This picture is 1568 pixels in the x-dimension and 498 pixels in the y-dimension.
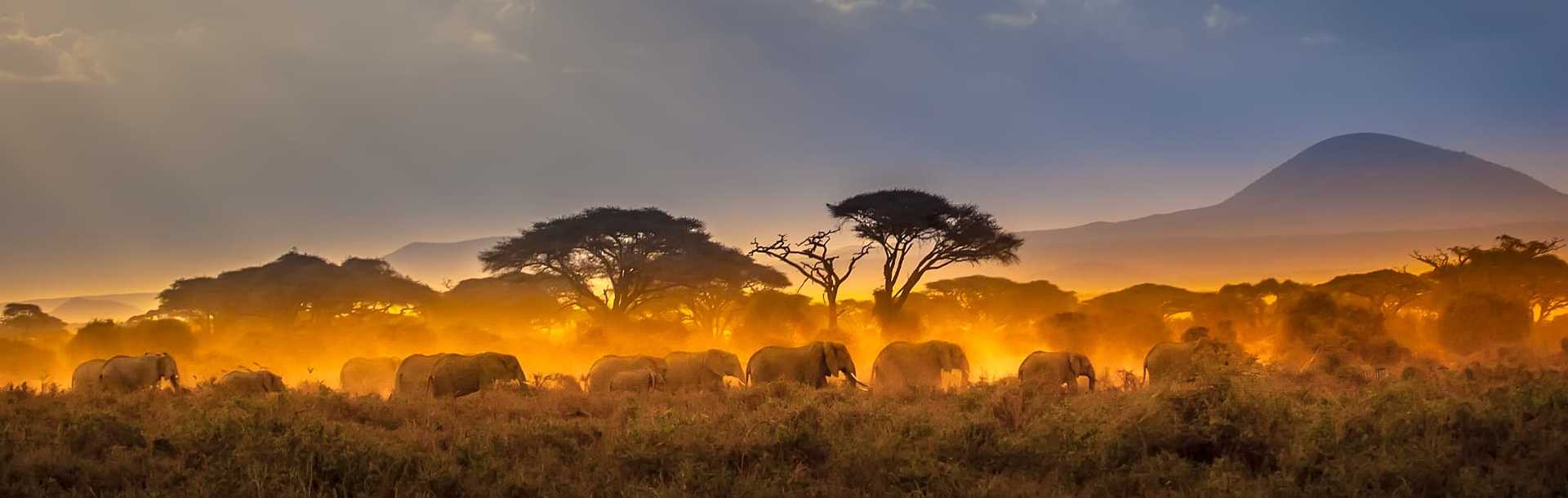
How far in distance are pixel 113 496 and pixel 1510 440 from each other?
13294 millimetres

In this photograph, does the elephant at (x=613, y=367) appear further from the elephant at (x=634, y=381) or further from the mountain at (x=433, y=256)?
the mountain at (x=433, y=256)

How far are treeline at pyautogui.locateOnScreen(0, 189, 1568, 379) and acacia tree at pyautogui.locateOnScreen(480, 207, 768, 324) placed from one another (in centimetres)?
9

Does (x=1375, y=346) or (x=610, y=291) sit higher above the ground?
(x=610, y=291)

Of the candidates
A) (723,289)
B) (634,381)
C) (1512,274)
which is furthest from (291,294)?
(1512,274)

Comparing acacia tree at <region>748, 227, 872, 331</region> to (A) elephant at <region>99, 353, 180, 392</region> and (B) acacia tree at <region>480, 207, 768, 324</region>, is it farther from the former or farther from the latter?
(A) elephant at <region>99, 353, 180, 392</region>

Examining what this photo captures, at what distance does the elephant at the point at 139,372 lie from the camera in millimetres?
19906

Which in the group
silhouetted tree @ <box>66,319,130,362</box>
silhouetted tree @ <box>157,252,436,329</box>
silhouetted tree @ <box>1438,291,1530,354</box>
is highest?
silhouetted tree @ <box>157,252,436,329</box>

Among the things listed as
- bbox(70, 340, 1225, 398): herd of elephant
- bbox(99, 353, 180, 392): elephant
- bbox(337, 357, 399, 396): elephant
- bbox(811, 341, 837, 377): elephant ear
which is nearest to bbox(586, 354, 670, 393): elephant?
bbox(70, 340, 1225, 398): herd of elephant

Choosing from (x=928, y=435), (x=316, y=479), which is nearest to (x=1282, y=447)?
(x=928, y=435)

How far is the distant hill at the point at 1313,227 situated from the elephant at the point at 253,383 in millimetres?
83685

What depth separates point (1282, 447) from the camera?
9.52 meters

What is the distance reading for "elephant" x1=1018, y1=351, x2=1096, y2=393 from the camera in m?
19.5

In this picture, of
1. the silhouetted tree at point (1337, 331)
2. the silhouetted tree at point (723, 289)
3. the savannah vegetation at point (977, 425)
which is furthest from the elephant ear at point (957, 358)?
the silhouetted tree at point (723, 289)

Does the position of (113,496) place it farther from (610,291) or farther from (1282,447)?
(610,291)
